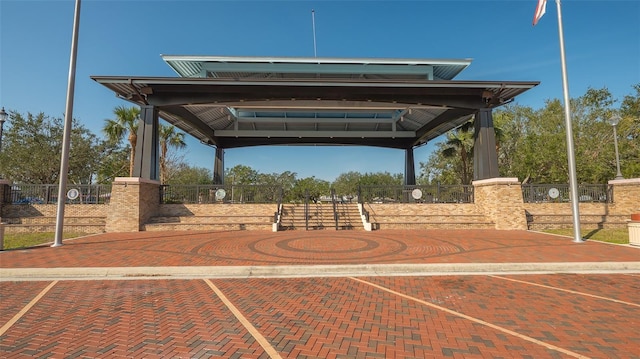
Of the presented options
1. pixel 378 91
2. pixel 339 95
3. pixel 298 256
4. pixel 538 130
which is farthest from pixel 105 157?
pixel 538 130

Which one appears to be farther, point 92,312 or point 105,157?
point 105,157

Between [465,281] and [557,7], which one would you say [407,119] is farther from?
[465,281]

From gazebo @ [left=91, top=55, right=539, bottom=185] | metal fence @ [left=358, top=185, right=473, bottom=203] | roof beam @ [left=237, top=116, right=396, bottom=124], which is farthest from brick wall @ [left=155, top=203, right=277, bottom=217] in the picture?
roof beam @ [left=237, top=116, right=396, bottom=124]

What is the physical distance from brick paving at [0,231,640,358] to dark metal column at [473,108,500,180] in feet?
31.6

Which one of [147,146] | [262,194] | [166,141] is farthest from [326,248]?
[166,141]

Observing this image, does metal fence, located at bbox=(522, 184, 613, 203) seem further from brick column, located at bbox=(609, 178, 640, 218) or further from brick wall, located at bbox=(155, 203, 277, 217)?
brick wall, located at bbox=(155, 203, 277, 217)

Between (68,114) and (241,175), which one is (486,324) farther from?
(241,175)

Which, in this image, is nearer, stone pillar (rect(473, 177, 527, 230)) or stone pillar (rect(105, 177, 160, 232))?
stone pillar (rect(105, 177, 160, 232))

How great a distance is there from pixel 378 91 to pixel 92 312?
1652 cm

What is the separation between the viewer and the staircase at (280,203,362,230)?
15859 mm

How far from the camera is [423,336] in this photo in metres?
3.58

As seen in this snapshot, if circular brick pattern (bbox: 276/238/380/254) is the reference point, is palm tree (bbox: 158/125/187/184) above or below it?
above

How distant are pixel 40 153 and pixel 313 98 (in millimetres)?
25336

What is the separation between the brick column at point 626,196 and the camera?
16.0 meters
